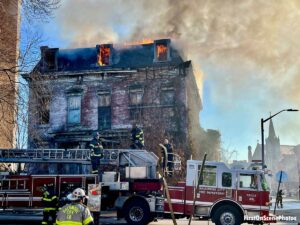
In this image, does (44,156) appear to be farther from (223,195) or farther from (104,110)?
(104,110)

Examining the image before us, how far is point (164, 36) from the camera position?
1066 inches

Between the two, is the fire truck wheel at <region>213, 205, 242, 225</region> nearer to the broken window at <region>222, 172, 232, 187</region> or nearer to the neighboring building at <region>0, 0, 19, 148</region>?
the broken window at <region>222, 172, 232, 187</region>

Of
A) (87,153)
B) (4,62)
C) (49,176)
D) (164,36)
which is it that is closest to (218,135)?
(164,36)

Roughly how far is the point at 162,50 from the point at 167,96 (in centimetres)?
330

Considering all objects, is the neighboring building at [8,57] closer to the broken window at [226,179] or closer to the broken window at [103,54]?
the broken window at [226,179]

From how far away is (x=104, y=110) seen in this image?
2645cm

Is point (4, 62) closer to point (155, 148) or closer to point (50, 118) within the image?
point (155, 148)

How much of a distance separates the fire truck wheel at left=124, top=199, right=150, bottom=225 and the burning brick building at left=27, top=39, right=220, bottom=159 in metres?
11.0

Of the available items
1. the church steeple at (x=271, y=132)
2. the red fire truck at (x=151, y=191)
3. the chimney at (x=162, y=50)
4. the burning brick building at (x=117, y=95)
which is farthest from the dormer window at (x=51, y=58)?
the church steeple at (x=271, y=132)

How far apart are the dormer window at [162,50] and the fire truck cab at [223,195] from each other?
14.4m

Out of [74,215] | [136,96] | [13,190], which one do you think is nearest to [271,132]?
[136,96]

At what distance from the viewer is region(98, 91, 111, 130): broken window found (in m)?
26.3

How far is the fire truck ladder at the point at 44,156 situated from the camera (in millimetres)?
15219

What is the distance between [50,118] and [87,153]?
12446 mm
